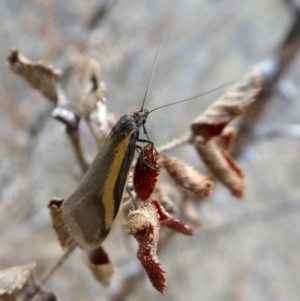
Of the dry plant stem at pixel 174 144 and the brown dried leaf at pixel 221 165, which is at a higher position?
the dry plant stem at pixel 174 144

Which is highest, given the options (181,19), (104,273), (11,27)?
(11,27)

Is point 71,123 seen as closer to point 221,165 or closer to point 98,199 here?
point 98,199

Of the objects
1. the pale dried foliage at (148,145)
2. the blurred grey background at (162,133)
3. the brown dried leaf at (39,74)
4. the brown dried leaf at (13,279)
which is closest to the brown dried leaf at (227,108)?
the pale dried foliage at (148,145)

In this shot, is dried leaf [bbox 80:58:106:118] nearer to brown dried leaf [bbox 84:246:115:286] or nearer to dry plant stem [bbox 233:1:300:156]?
brown dried leaf [bbox 84:246:115:286]

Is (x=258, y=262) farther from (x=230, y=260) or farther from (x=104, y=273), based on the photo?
(x=104, y=273)

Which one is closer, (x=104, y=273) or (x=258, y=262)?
(x=104, y=273)

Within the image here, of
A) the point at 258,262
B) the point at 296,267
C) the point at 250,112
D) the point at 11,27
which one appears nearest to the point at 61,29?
the point at 11,27

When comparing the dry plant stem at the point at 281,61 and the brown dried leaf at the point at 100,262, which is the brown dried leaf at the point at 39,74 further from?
the dry plant stem at the point at 281,61
